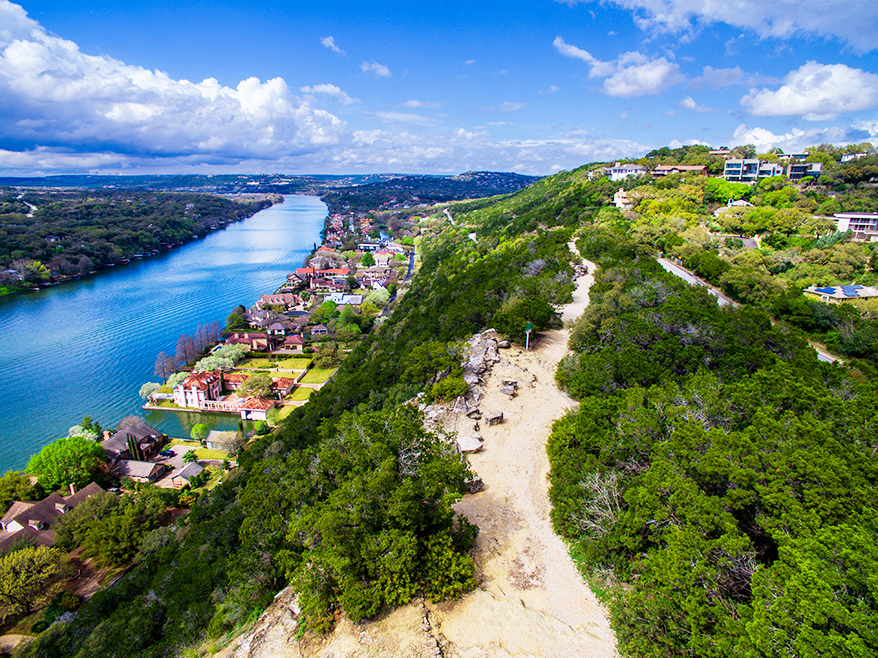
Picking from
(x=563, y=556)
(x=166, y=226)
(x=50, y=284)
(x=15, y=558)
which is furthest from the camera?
(x=166, y=226)

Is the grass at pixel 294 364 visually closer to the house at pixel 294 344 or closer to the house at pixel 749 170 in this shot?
the house at pixel 294 344

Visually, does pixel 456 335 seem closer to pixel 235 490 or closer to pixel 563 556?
pixel 235 490

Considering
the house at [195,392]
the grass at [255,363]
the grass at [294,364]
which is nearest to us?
the house at [195,392]

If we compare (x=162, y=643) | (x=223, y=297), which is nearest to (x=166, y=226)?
(x=223, y=297)

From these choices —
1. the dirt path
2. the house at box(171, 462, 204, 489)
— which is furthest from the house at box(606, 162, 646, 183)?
the house at box(171, 462, 204, 489)

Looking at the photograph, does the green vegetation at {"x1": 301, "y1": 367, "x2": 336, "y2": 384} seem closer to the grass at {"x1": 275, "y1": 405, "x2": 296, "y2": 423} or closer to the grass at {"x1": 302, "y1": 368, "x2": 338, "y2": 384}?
the grass at {"x1": 302, "y1": 368, "x2": 338, "y2": 384}

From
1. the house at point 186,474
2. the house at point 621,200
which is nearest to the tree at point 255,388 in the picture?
the house at point 186,474
